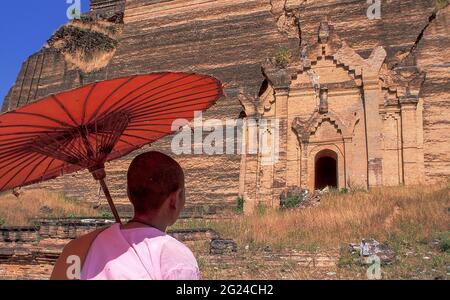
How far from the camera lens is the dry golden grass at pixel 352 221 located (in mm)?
13711

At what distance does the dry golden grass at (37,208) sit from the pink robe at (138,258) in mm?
18242

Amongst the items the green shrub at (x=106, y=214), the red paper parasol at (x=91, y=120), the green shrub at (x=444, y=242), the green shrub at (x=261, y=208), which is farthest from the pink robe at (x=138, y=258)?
the green shrub at (x=106, y=214)

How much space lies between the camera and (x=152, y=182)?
3.38m

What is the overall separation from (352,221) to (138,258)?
12328 mm

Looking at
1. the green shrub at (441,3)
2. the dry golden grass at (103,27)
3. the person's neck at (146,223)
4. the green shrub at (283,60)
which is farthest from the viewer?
the dry golden grass at (103,27)

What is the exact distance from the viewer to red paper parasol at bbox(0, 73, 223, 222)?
3.70 meters

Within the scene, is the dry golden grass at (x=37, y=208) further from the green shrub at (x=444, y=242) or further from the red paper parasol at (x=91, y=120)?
the red paper parasol at (x=91, y=120)

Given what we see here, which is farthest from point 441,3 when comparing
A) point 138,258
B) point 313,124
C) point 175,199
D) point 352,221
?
point 138,258

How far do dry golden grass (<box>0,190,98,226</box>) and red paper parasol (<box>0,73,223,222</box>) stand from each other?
16656 mm

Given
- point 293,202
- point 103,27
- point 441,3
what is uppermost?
point 103,27

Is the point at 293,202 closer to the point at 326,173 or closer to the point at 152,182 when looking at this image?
the point at 326,173

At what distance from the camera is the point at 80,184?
26.4 metres

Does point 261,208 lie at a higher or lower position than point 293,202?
lower

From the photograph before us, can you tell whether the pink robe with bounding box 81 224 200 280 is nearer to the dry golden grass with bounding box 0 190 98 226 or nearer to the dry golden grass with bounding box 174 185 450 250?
the dry golden grass with bounding box 174 185 450 250
